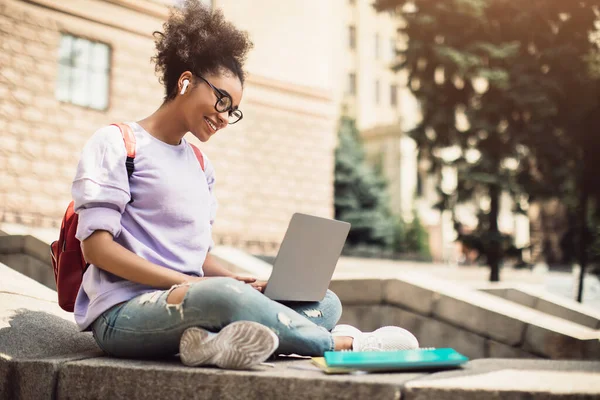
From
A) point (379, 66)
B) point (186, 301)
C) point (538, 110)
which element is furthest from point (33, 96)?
point (379, 66)

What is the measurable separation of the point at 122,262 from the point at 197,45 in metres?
1.07

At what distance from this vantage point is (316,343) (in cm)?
280

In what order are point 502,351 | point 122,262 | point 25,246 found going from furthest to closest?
point 25,246, point 502,351, point 122,262

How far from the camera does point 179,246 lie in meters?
3.02

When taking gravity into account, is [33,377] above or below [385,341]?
below

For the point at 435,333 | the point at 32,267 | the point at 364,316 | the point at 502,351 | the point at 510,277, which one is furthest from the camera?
the point at 510,277

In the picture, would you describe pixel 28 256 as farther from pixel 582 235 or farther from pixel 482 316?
pixel 582 235

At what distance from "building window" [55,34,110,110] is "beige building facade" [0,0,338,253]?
0.06ft

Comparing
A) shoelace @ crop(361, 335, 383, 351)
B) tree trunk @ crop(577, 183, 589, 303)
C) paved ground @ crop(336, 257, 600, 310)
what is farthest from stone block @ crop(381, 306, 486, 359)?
paved ground @ crop(336, 257, 600, 310)

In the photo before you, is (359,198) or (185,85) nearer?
(185,85)

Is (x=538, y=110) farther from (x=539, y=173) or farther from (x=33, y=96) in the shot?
(x=33, y=96)

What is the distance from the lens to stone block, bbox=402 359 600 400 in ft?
6.45

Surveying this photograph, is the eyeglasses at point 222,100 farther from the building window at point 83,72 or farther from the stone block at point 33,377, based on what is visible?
the building window at point 83,72

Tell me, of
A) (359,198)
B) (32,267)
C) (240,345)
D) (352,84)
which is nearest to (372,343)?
(240,345)
